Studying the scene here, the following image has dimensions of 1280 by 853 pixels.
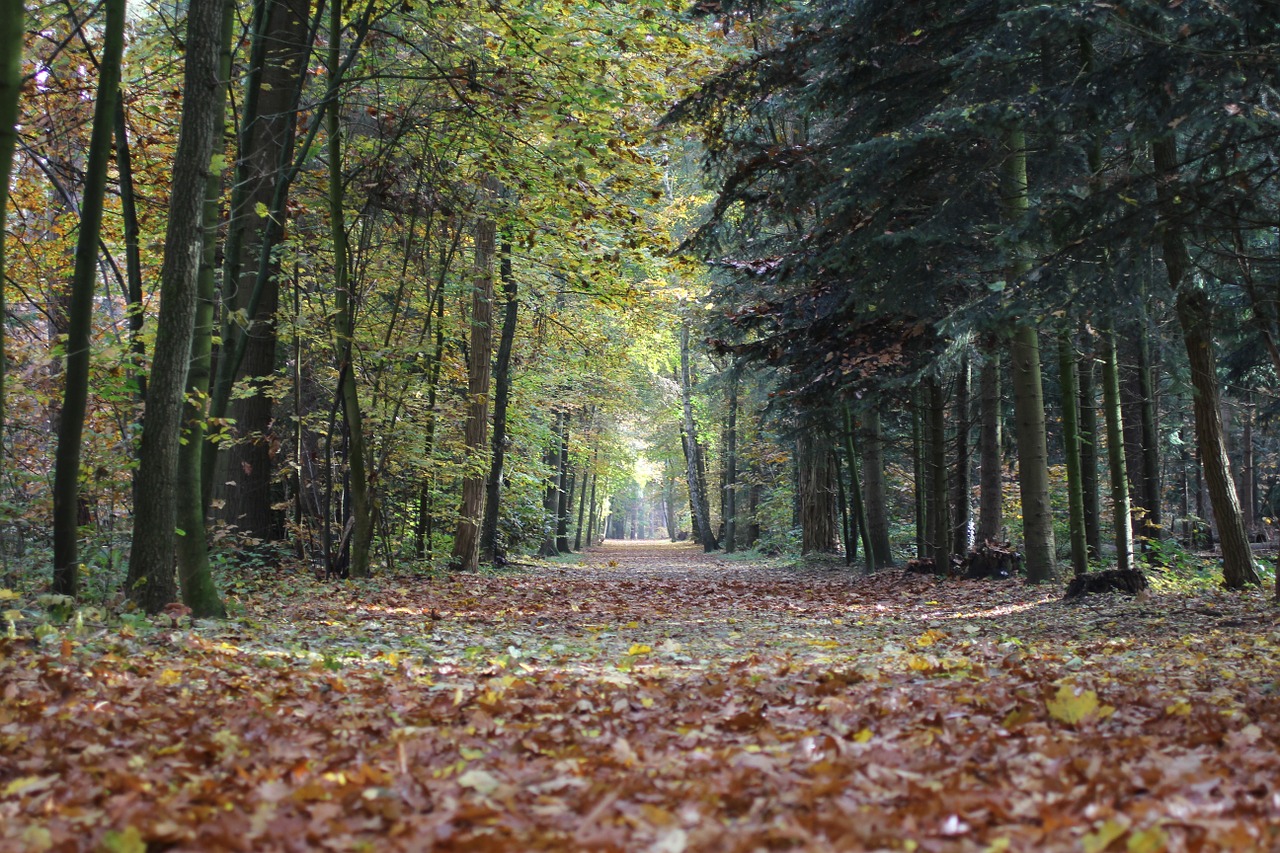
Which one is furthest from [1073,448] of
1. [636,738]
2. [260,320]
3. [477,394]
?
[260,320]

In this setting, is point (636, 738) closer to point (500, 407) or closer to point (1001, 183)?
point (1001, 183)

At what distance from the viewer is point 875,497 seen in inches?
701

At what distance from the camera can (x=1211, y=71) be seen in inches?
266

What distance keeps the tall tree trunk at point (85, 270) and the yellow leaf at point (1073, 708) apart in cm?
617

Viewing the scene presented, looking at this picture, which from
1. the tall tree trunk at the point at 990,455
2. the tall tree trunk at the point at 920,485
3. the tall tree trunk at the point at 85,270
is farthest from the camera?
the tall tree trunk at the point at 920,485

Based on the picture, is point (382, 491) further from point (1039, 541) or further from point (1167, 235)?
point (1167, 235)

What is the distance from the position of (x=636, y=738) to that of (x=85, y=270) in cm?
496

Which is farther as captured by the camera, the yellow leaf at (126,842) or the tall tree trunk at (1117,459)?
the tall tree trunk at (1117,459)

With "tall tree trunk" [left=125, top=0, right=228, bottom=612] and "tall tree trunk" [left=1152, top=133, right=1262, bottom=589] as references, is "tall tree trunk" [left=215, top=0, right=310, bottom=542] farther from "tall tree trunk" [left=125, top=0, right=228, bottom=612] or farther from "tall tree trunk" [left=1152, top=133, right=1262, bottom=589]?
"tall tree trunk" [left=1152, top=133, right=1262, bottom=589]

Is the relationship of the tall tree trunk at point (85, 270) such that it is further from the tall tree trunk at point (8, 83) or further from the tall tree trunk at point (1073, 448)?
the tall tree trunk at point (1073, 448)

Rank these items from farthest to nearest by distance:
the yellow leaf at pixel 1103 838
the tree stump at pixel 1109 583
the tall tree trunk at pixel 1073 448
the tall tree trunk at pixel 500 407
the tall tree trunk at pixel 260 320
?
1. the tall tree trunk at pixel 500 407
2. the tall tree trunk at pixel 260 320
3. the tall tree trunk at pixel 1073 448
4. the tree stump at pixel 1109 583
5. the yellow leaf at pixel 1103 838

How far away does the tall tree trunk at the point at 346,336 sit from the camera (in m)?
10.4

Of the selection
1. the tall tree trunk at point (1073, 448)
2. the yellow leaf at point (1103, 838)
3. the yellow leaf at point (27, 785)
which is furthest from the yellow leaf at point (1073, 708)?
the tall tree trunk at point (1073, 448)

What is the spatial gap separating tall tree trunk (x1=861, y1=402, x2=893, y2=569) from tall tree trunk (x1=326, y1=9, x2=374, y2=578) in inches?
366
